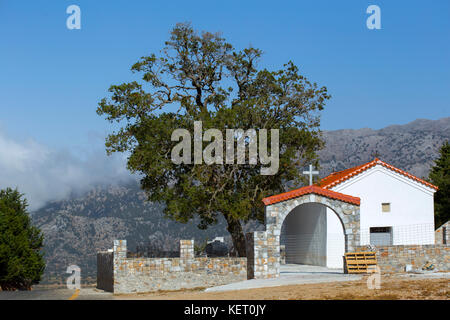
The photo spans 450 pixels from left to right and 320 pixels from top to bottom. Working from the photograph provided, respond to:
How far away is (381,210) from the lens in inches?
1495

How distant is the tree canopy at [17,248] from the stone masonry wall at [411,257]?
2340 cm

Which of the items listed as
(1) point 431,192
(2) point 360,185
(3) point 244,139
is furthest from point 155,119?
(1) point 431,192

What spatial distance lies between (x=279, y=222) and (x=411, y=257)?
6.96m

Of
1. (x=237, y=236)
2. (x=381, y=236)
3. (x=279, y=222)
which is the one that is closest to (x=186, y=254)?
(x=279, y=222)

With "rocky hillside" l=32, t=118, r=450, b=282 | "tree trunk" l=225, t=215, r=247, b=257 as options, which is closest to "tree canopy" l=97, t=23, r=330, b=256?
"tree trunk" l=225, t=215, r=247, b=257

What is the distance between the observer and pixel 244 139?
36906 mm

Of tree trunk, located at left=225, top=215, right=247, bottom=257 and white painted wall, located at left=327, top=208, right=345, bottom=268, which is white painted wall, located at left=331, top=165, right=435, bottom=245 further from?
tree trunk, located at left=225, top=215, right=247, bottom=257

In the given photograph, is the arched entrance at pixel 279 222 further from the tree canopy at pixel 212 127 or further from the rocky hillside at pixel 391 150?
the rocky hillside at pixel 391 150

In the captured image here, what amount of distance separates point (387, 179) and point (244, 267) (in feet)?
39.3

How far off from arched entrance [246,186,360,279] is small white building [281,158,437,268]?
5.85 meters

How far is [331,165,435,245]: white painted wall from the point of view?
37.7 m

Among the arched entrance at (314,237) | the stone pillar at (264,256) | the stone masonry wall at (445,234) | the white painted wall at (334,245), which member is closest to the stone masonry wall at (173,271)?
the stone pillar at (264,256)

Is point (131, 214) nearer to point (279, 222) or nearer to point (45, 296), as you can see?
point (279, 222)
